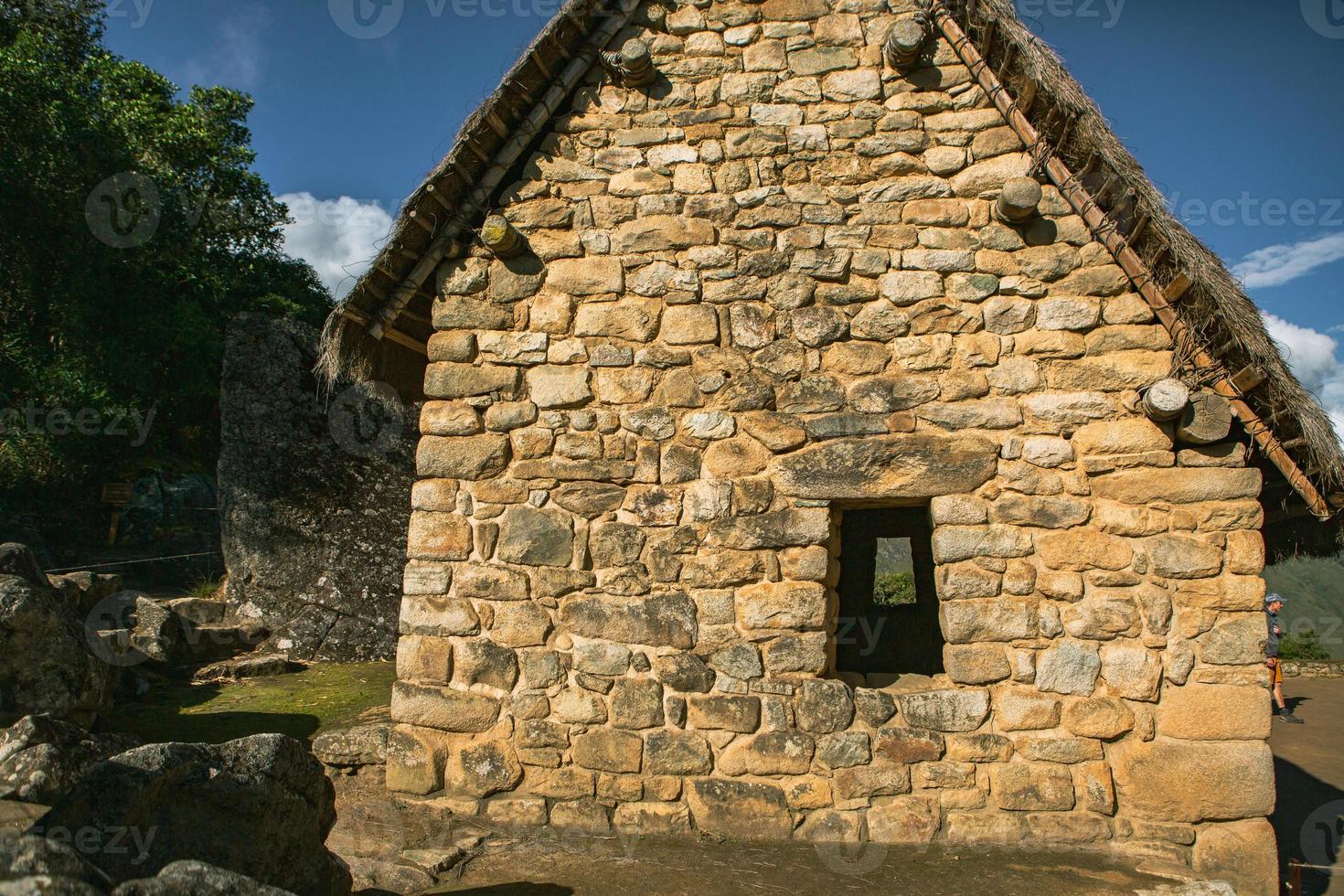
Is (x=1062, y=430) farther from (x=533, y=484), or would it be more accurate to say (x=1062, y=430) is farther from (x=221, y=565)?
(x=221, y=565)

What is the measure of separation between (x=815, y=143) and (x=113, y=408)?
41.5 feet

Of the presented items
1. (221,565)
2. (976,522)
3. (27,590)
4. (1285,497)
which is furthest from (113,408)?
(1285,497)

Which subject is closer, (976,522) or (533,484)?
(976,522)

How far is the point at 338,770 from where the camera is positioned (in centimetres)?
461

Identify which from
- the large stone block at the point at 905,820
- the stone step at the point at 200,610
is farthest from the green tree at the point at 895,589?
the large stone block at the point at 905,820

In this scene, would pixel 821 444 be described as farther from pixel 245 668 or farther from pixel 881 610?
pixel 881 610

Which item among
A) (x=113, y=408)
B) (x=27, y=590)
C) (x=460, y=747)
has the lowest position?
(x=460, y=747)

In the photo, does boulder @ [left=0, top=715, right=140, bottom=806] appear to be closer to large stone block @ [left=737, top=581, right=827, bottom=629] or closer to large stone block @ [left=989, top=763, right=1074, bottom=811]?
→ large stone block @ [left=737, top=581, right=827, bottom=629]

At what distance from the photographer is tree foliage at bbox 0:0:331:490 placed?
41.1ft

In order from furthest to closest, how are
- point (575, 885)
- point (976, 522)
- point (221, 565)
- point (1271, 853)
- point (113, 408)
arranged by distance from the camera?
point (113, 408), point (221, 565), point (976, 522), point (1271, 853), point (575, 885)

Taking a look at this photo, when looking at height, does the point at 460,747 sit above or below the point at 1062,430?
below

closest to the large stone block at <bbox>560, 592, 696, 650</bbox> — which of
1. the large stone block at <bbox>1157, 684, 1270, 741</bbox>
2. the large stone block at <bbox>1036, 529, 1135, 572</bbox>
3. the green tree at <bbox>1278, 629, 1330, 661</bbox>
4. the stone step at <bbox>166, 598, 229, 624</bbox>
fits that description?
the large stone block at <bbox>1036, 529, 1135, 572</bbox>

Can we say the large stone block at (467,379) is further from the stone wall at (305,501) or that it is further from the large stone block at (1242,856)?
the large stone block at (1242,856)

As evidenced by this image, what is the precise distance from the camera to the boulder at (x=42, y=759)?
7.31ft
